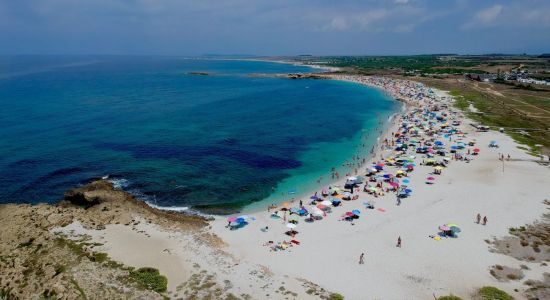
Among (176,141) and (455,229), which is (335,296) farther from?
(176,141)

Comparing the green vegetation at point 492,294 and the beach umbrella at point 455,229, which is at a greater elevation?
the beach umbrella at point 455,229

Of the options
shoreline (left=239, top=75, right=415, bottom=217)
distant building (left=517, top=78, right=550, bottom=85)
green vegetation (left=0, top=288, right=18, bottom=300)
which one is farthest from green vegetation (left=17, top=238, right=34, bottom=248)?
distant building (left=517, top=78, right=550, bottom=85)

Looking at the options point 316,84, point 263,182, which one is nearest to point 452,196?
point 263,182

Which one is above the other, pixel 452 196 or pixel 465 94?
pixel 465 94

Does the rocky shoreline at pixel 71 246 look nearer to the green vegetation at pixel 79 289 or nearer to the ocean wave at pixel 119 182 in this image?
the green vegetation at pixel 79 289

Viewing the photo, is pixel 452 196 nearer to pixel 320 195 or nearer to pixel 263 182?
pixel 320 195

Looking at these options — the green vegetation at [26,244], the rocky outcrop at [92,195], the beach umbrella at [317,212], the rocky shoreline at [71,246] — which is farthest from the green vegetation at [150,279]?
the beach umbrella at [317,212]

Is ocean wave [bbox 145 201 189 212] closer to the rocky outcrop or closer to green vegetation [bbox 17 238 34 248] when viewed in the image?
the rocky outcrop
